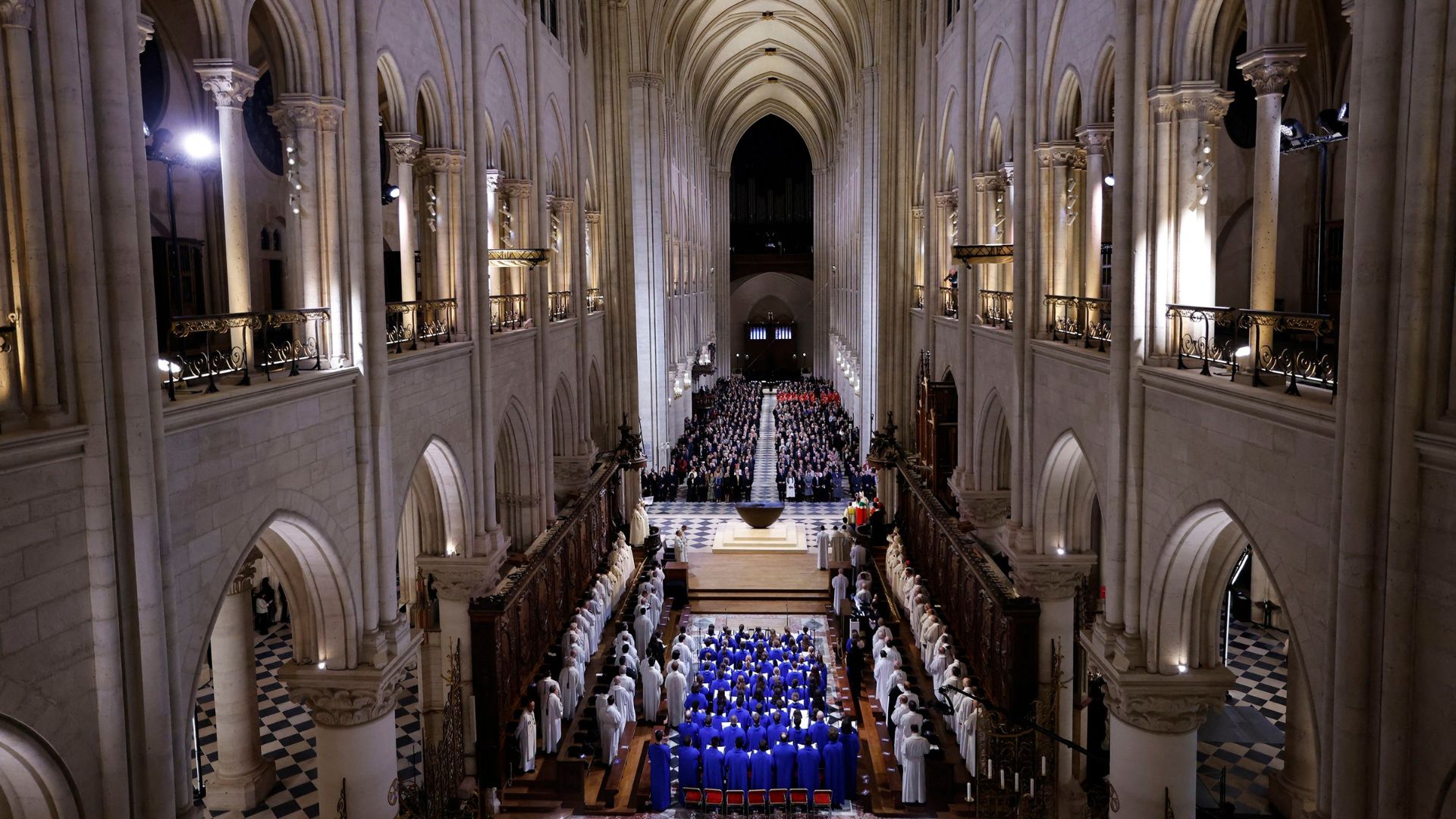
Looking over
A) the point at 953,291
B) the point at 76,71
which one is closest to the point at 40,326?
the point at 76,71

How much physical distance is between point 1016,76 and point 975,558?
22.7 feet

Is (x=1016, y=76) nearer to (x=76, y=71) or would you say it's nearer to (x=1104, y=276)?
(x=1104, y=276)

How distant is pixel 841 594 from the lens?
68.0 ft

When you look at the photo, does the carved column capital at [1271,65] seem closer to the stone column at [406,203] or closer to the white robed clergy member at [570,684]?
the stone column at [406,203]

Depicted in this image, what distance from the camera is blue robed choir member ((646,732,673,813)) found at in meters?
13.2

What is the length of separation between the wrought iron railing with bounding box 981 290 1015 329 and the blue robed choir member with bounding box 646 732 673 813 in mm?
7591

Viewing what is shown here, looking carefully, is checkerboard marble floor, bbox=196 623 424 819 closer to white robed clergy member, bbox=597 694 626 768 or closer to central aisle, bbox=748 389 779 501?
white robed clergy member, bbox=597 694 626 768

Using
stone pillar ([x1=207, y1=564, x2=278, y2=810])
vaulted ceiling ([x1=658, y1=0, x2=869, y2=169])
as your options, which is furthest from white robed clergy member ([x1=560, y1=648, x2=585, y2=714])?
vaulted ceiling ([x1=658, y1=0, x2=869, y2=169])

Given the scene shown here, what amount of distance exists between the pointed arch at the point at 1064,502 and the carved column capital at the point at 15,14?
10772 millimetres

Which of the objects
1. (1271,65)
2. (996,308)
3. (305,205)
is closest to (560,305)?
(996,308)

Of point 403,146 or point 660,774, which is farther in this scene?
point 660,774

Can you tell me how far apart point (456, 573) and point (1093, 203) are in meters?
9.42

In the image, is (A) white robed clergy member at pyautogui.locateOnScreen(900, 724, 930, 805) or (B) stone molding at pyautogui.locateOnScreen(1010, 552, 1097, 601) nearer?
(A) white robed clergy member at pyautogui.locateOnScreen(900, 724, 930, 805)

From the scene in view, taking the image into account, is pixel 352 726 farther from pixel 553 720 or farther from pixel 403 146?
pixel 403 146
